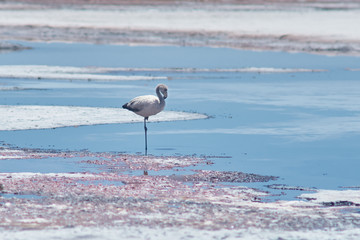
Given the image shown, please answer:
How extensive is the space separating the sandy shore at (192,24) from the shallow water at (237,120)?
28.4 ft

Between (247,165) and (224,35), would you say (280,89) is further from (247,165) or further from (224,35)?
(224,35)

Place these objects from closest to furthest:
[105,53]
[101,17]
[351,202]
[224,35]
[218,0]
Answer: [351,202] < [105,53] < [224,35] < [101,17] < [218,0]

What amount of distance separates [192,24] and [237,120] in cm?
3459

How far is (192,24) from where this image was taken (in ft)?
166

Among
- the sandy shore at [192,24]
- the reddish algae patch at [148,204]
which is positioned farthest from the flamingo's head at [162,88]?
the sandy shore at [192,24]

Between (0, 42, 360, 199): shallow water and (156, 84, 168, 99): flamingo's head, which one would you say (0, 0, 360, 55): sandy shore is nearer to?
(0, 42, 360, 199): shallow water

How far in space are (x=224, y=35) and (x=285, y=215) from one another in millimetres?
36009

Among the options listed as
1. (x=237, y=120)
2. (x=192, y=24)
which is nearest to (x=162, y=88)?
(x=237, y=120)

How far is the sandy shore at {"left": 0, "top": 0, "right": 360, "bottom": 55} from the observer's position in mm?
40656

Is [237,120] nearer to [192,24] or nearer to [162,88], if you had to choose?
[162,88]

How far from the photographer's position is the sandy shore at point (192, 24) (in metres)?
40.7

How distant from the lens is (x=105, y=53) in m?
35.7

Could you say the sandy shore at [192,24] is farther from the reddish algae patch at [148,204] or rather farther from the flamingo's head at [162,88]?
the reddish algae patch at [148,204]

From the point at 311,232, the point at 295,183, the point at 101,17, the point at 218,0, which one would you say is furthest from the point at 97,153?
the point at 218,0
